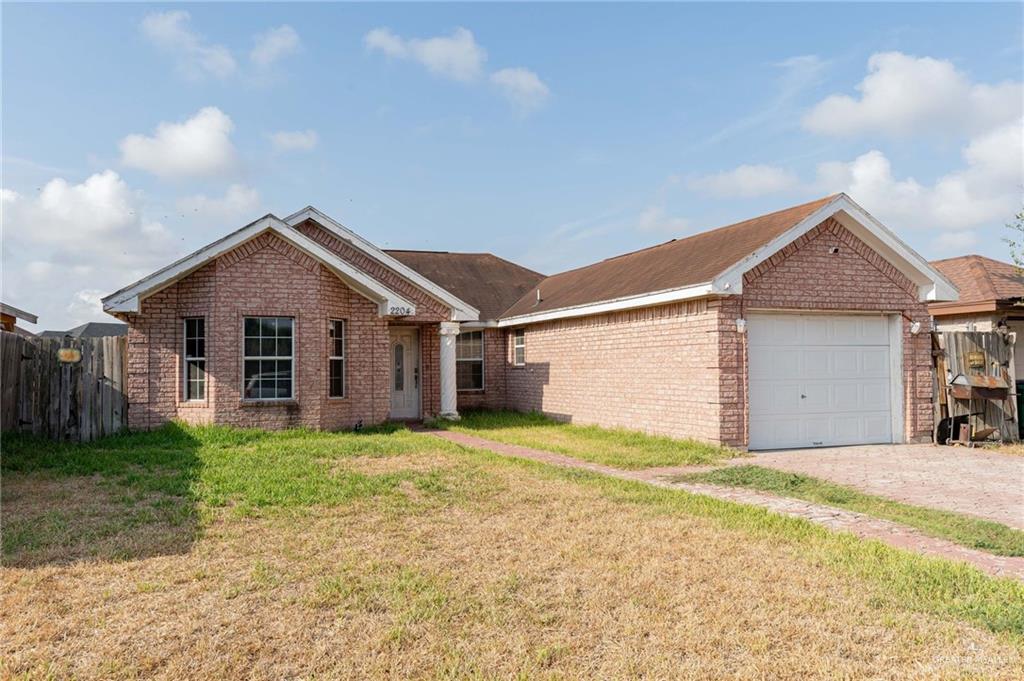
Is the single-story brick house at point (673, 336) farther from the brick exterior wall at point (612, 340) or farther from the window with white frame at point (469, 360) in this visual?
the window with white frame at point (469, 360)

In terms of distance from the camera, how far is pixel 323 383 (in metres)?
14.7

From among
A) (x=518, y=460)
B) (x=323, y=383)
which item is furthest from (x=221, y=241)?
(x=518, y=460)

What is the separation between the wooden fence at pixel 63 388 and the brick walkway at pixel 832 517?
309 inches

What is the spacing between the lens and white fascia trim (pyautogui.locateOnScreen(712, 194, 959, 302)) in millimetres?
12508

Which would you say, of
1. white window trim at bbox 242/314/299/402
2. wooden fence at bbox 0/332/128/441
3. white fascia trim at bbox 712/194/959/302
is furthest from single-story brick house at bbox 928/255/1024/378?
wooden fence at bbox 0/332/128/441

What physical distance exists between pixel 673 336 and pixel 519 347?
791 cm

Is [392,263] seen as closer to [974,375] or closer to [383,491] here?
[383,491]

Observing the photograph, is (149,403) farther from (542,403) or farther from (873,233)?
(873,233)

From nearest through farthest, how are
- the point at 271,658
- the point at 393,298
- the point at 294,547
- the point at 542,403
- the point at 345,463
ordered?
the point at 271,658 → the point at 294,547 → the point at 345,463 → the point at 393,298 → the point at 542,403

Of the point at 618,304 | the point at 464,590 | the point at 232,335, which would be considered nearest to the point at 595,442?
the point at 618,304

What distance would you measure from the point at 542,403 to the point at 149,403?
974 centimetres

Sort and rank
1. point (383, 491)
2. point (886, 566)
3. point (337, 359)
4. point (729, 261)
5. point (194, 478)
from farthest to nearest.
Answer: point (337, 359), point (729, 261), point (194, 478), point (383, 491), point (886, 566)

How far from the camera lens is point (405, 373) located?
1905 cm

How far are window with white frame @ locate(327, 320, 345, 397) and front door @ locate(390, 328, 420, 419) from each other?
3163 mm
